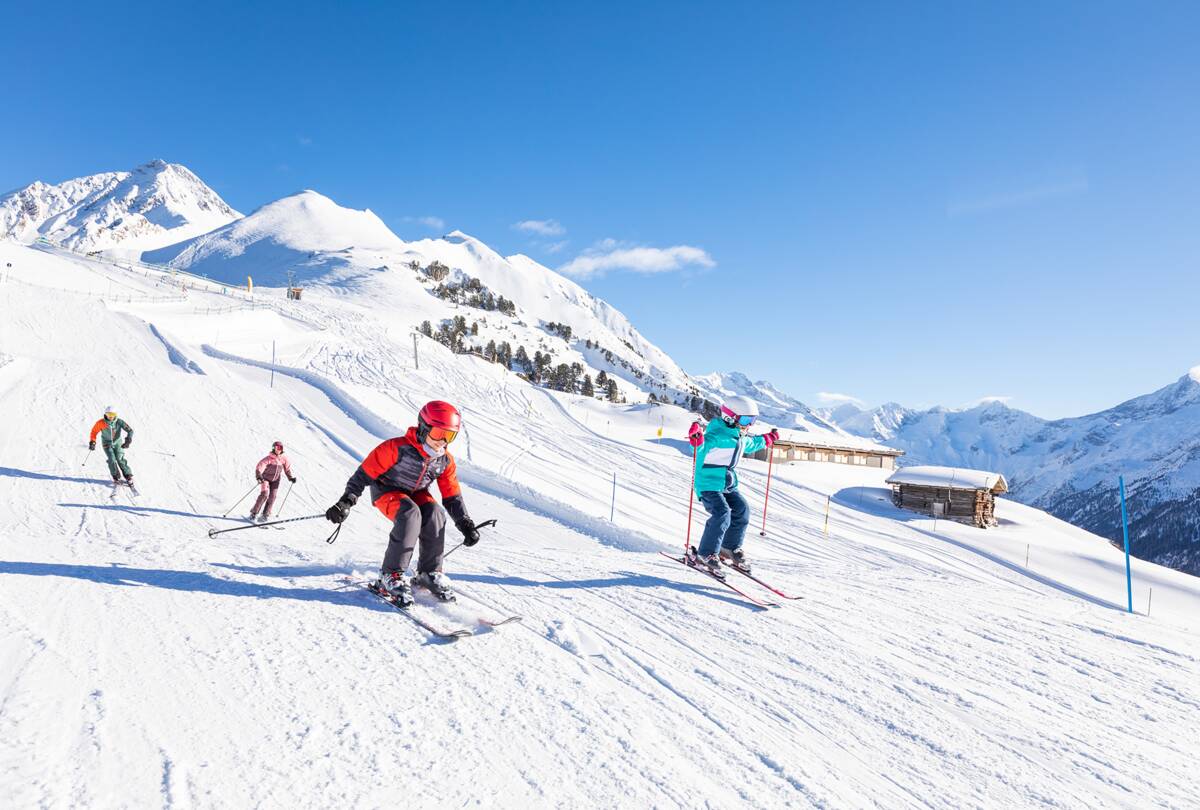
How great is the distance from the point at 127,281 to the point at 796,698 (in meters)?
70.4

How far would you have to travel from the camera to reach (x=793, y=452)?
43.4 meters

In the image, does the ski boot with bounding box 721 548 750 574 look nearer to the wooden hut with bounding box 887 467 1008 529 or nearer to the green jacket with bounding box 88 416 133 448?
the green jacket with bounding box 88 416 133 448

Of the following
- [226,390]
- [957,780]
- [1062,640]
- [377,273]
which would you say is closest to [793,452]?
[226,390]

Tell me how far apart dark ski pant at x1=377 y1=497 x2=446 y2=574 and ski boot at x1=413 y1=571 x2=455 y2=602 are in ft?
0.17

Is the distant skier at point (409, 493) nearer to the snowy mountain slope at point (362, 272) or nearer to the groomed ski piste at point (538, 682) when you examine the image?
the groomed ski piste at point (538, 682)

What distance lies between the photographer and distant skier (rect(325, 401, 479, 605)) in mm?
5078

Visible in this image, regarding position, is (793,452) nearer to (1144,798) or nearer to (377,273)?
(1144,798)

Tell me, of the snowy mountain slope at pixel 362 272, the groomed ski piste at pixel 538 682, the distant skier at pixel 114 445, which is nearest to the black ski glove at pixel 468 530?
the groomed ski piste at pixel 538 682

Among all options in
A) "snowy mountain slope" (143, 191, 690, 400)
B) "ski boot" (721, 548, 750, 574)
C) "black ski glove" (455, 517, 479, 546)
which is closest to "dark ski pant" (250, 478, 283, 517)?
"black ski glove" (455, 517, 479, 546)

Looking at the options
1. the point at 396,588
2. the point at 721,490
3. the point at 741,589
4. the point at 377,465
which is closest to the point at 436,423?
the point at 377,465

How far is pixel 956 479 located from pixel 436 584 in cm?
3564

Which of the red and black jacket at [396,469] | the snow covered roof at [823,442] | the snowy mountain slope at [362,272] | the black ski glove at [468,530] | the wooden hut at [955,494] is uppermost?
the snowy mountain slope at [362,272]

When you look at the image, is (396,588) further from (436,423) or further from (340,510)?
(436,423)

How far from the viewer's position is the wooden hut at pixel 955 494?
3288 cm
